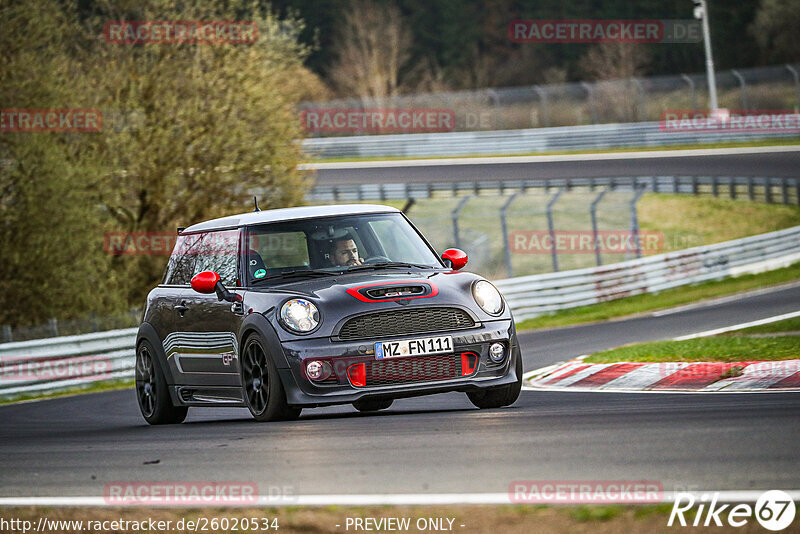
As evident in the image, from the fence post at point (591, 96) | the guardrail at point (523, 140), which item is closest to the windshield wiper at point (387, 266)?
the guardrail at point (523, 140)

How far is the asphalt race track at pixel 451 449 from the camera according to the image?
6000 mm

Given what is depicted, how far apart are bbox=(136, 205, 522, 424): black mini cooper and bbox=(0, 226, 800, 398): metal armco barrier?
911 centimetres

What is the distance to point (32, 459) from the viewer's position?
8516mm

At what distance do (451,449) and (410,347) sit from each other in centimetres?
195

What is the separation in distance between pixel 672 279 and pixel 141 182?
454 inches

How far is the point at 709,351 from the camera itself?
517 inches

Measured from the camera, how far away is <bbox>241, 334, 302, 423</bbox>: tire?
913 cm

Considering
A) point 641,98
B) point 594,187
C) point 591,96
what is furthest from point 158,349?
point 641,98

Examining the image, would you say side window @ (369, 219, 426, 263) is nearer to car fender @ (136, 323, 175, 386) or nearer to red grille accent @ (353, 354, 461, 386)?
red grille accent @ (353, 354, 461, 386)

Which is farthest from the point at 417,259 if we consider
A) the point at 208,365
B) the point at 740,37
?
the point at 740,37

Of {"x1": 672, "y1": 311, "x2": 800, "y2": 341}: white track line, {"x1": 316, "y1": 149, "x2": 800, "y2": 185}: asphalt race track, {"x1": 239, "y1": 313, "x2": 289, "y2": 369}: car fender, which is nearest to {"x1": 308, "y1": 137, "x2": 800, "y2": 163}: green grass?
{"x1": 316, "y1": 149, "x2": 800, "y2": 185}: asphalt race track

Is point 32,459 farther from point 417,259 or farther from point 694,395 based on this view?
point 694,395

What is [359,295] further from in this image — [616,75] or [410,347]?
[616,75]

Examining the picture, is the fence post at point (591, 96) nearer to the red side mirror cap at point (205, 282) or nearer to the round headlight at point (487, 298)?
the red side mirror cap at point (205, 282)
